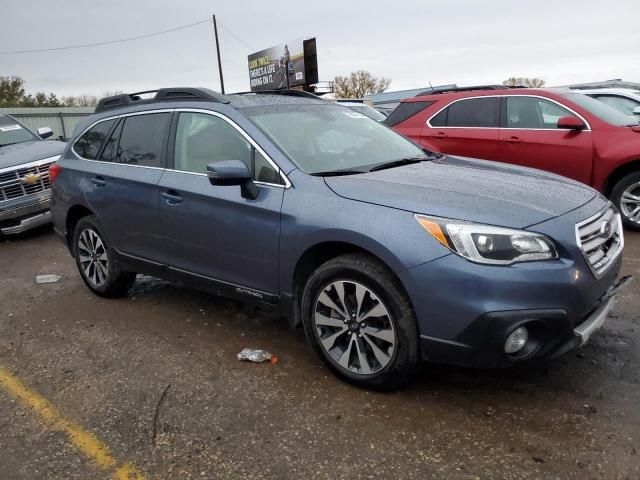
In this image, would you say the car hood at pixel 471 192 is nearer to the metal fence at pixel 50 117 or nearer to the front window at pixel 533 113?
the front window at pixel 533 113

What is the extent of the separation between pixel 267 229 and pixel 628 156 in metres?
4.81

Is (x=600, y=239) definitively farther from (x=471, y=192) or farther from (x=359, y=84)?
(x=359, y=84)

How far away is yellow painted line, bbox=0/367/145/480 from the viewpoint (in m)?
2.63

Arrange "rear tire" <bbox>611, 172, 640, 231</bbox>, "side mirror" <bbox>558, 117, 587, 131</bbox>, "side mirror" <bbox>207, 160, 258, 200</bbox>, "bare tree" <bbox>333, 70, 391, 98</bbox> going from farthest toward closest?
"bare tree" <bbox>333, 70, 391, 98</bbox> → "side mirror" <bbox>558, 117, 587, 131</bbox> → "rear tire" <bbox>611, 172, 640, 231</bbox> → "side mirror" <bbox>207, 160, 258, 200</bbox>

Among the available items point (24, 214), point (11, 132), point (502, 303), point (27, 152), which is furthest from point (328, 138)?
point (11, 132)

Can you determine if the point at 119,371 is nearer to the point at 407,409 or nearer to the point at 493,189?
the point at 407,409

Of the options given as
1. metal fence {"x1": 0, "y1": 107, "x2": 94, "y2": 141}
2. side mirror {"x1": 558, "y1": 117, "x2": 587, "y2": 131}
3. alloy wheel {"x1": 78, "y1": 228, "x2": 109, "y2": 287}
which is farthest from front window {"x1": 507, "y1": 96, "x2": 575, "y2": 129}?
metal fence {"x1": 0, "y1": 107, "x2": 94, "y2": 141}


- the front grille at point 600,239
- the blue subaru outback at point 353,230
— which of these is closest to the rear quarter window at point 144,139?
the blue subaru outback at point 353,230

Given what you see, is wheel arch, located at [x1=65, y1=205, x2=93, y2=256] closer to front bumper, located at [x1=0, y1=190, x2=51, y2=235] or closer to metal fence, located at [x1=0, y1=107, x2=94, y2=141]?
front bumper, located at [x1=0, y1=190, x2=51, y2=235]

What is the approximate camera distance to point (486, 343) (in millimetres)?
2678

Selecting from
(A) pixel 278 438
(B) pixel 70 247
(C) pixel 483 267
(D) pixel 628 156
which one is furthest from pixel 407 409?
(D) pixel 628 156

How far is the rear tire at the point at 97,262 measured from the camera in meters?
4.84

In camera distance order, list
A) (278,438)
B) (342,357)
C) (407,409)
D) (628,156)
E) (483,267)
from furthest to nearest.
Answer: (628,156)
(342,357)
(407,409)
(278,438)
(483,267)

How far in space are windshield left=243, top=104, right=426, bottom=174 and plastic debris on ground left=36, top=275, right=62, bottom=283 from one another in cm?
333
